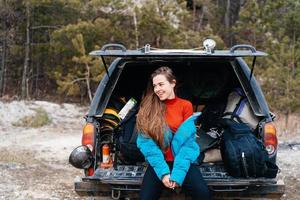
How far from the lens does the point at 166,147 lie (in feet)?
13.0

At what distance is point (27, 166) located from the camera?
25.4ft

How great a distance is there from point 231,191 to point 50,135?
A: 7860 mm

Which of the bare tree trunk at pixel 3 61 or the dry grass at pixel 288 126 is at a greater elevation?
the bare tree trunk at pixel 3 61

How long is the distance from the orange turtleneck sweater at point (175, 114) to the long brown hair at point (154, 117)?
54 mm

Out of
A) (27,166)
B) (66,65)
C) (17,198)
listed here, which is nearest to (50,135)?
(27,166)

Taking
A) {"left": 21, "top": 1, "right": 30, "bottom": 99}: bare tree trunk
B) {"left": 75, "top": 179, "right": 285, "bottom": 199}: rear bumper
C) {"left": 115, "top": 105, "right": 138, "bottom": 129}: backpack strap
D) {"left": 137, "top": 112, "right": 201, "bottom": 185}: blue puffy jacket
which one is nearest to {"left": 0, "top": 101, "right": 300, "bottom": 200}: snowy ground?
{"left": 115, "top": 105, "right": 138, "bottom": 129}: backpack strap

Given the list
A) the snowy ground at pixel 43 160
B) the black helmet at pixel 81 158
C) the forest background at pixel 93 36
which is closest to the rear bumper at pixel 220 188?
the black helmet at pixel 81 158

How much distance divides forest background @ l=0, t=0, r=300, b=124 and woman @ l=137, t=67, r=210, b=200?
10.4 m

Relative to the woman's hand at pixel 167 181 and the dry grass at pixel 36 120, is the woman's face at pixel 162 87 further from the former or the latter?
the dry grass at pixel 36 120

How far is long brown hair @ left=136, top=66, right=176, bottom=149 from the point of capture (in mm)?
3934

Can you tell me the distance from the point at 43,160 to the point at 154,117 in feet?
15.7

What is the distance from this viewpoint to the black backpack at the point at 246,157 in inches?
160

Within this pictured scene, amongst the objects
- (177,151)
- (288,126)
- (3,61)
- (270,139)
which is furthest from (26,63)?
(177,151)

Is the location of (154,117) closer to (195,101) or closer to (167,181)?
(167,181)
